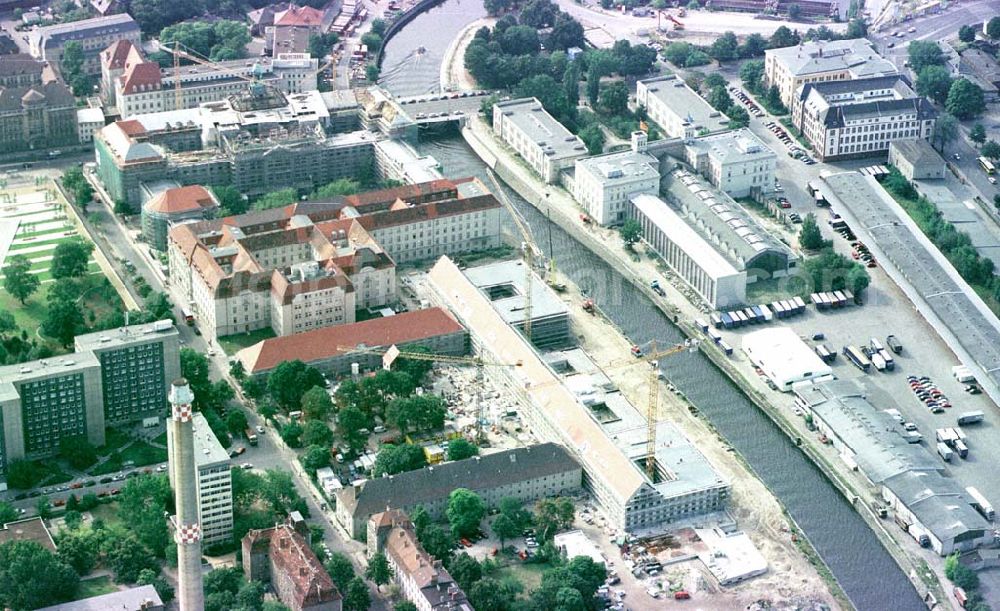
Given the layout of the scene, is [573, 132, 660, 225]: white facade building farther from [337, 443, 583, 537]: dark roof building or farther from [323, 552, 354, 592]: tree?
[323, 552, 354, 592]: tree

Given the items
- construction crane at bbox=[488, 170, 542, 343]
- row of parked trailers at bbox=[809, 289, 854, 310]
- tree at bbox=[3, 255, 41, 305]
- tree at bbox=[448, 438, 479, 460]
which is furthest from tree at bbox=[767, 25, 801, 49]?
tree at bbox=[448, 438, 479, 460]

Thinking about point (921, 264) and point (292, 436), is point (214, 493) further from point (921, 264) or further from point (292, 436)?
point (921, 264)

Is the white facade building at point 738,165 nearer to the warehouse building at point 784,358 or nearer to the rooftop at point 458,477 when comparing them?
the warehouse building at point 784,358

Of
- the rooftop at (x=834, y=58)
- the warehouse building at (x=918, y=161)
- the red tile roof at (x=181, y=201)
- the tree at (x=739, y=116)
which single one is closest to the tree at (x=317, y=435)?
the red tile roof at (x=181, y=201)

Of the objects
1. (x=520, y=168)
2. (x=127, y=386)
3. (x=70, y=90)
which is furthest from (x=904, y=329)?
(x=70, y=90)

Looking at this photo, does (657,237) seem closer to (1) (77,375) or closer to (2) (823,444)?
(2) (823,444)

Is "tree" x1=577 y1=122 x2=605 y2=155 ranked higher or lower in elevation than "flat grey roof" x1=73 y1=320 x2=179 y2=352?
lower
